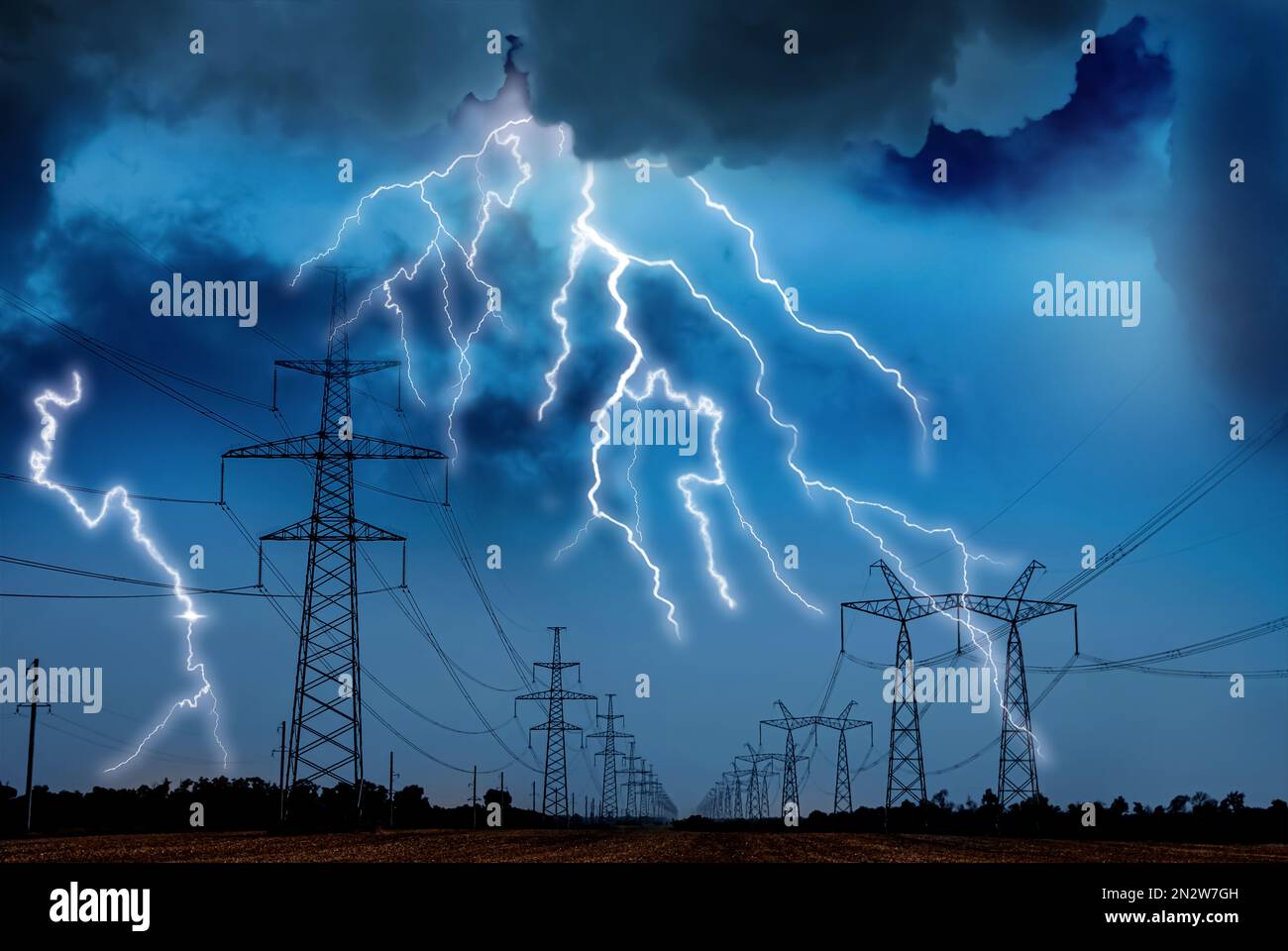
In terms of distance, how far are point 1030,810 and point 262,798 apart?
51201 mm

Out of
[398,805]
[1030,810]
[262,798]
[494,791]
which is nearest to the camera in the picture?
[1030,810]

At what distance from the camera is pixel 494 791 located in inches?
4970
